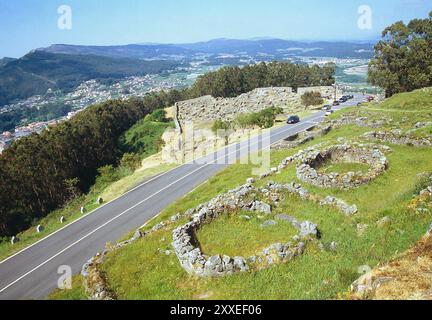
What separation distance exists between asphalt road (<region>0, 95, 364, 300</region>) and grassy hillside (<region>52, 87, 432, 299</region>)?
739 centimetres

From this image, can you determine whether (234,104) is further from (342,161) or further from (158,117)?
(342,161)

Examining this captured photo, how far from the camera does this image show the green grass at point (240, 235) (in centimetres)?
2395

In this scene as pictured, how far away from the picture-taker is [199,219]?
2770 centimetres

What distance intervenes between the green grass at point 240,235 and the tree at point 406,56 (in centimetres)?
7406

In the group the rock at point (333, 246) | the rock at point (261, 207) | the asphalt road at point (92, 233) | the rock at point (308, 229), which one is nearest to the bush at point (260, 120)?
the asphalt road at point (92, 233)

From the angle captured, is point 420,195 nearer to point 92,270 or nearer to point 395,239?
point 395,239

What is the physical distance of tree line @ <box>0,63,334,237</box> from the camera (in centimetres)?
7481

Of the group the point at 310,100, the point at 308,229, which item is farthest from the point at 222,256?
the point at 310,100

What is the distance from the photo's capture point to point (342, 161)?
3953 cm

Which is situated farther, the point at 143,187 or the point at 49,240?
the point at 143,187

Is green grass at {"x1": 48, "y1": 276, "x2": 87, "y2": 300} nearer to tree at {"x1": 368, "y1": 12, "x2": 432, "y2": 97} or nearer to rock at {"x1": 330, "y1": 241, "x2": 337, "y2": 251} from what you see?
rock at {"x1": 330, "y1": 241, "x2": 337, "y2": 251}

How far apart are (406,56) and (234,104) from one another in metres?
68.3
